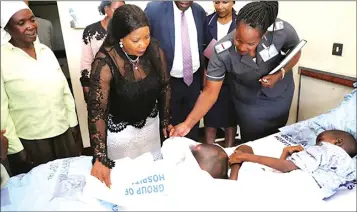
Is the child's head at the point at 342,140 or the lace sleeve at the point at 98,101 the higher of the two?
the lace sleeve at the point at 98,101

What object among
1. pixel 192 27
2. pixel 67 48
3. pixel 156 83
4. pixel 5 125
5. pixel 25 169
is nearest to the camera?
pixel 5 125

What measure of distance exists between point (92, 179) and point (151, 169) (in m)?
0.20

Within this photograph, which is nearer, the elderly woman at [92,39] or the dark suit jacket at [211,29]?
the elderly woman at [92,39]

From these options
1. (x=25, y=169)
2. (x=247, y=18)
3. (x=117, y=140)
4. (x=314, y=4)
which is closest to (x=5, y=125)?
(x=25, y=169)

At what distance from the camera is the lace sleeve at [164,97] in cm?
134

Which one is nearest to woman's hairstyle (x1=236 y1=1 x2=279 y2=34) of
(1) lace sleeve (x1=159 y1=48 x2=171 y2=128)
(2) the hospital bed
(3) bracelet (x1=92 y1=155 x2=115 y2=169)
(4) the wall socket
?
(1) lace sleeve (x1=159 y1=48 x2=171 y2=128)

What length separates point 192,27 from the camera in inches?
69.7

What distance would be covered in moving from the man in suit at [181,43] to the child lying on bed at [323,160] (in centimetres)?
59

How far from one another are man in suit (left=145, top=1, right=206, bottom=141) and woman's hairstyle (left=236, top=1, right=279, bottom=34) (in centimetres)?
56

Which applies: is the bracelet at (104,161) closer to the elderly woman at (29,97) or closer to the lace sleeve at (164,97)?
the elderly woman at (29,97)

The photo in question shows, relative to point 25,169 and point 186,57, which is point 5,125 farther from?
point 186,57

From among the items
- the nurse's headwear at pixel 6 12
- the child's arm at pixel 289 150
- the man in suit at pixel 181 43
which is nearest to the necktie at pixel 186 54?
the man in suit at pixel 181 43

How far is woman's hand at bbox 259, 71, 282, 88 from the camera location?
1359 millimetres

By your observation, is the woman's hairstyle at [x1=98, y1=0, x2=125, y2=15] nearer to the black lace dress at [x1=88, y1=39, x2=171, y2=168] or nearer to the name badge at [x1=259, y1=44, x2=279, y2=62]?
the black lace dress at [x1=88, y1=39, x2=171, y2=168]
